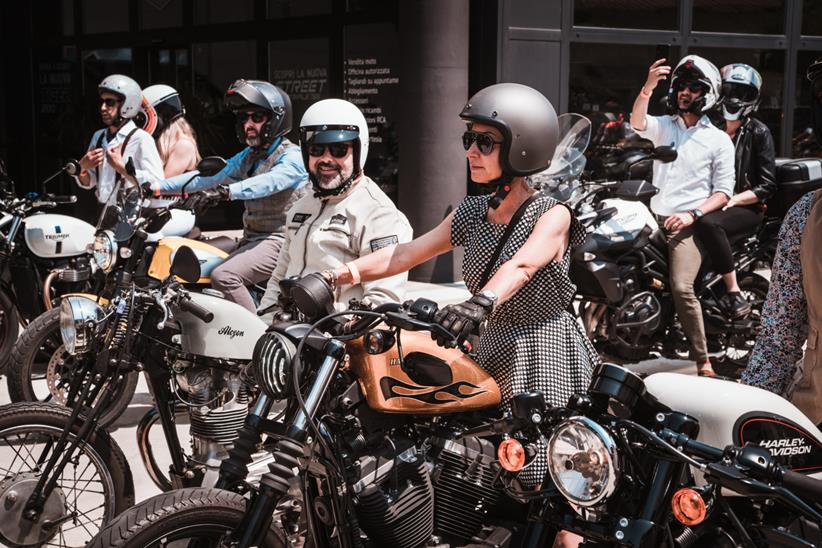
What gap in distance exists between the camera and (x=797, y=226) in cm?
307

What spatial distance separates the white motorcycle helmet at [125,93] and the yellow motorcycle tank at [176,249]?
1579 millimetres

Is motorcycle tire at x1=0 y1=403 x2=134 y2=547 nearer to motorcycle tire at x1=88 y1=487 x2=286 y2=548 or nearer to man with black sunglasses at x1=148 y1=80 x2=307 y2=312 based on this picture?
motorcycle tire at x1=88 y1=487 x2=286 y2=548

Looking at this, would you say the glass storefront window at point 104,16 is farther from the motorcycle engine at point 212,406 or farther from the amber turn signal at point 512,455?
the amber turn signal at point 512,455

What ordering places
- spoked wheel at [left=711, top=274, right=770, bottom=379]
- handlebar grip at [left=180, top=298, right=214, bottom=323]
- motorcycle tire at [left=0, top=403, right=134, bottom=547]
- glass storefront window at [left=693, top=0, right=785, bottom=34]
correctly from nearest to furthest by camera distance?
motorcycle tire at [left=0, top=403, right=134, bottom=547], handlebar grip at [left=180, top=298, right=214, bottom=323], spoked wheel at [left=711, top=274, right=770, bottom=379], glass storefront window at [left=693, top=0, right=785, bottom=34]

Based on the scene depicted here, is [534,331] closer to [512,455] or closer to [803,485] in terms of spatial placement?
[512,455]

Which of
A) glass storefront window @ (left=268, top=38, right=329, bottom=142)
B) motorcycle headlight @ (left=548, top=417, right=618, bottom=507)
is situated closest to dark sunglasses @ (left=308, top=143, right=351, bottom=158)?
motorcycle headlight @ (left=548, top=417, right=618, bottom=507)

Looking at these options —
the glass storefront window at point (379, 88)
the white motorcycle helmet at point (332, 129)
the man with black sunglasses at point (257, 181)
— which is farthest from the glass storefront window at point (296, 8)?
the white motorcycle helmet at point (332, 129)

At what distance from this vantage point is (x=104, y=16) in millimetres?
15266

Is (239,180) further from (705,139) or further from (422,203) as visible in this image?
(422,203)

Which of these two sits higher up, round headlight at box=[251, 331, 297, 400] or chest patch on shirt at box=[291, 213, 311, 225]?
chest patch on shirt at box=[291, 213, 311, 225]

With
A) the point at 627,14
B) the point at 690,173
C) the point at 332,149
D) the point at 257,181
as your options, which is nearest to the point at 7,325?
the point at 257,181

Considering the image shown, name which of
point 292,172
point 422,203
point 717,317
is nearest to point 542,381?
point 292,172

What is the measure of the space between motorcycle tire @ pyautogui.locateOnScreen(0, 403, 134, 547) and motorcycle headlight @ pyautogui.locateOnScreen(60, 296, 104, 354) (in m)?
0.39

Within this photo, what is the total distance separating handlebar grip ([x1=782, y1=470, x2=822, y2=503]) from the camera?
6.35 feet
